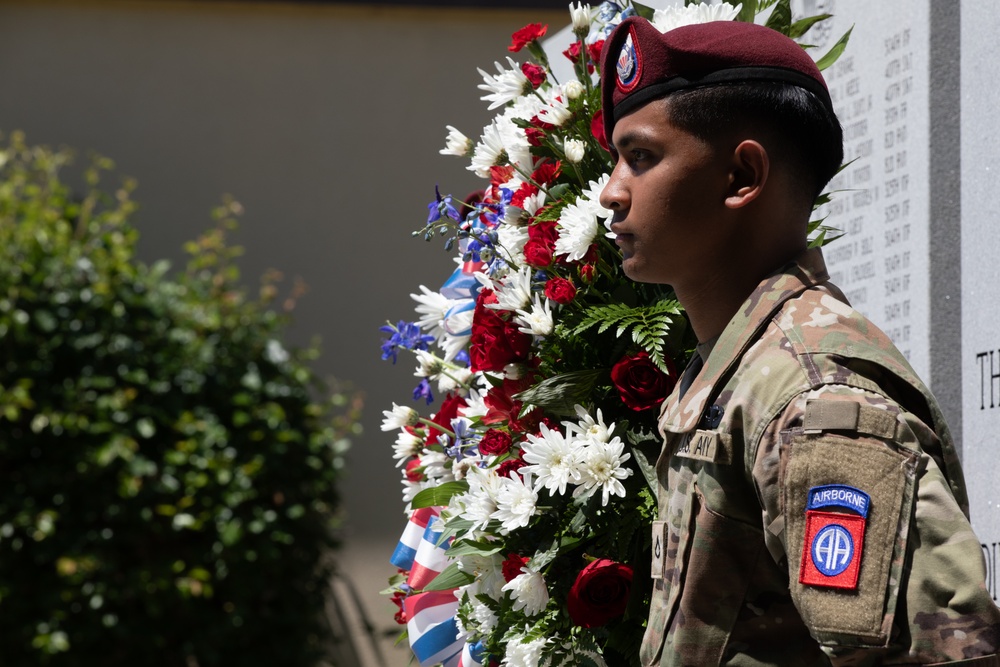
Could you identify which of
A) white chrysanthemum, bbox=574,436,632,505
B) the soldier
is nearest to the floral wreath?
white chrysanthemum, bbox=574,436,632,505

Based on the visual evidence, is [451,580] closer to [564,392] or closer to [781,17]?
[564,392]

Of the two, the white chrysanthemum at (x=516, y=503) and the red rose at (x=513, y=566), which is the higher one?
the white chrysanthemum at (x=516, y=503)

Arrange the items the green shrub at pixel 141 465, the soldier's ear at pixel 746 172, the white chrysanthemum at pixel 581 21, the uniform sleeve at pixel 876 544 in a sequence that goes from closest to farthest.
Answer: the uniform sleeve at pixel 876 544 < the soldier's ear at pixel 746 172 < the white chrysanthemum at pixel 581 21 < the green shrub at pixel 141 465

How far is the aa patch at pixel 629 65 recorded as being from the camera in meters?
1.54

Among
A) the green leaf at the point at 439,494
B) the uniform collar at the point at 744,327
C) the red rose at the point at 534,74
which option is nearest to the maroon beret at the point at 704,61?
the uniform collar at the point at 744,327

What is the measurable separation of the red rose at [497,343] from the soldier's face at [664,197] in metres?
0.64

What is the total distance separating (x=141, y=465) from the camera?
4750 mm

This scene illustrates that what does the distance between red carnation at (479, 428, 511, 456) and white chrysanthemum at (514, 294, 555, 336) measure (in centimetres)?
20

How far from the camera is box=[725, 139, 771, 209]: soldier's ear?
1410mm

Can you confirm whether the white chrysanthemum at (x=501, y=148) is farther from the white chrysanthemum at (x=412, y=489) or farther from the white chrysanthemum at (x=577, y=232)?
the white chrysanthemum at (x=412, y=489)

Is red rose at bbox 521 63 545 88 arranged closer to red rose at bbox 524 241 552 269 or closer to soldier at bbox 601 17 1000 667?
red rose at bbox 524 241 552 269

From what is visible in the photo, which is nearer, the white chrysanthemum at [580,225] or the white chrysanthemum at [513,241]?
the white chrysanthemum at [580,225]

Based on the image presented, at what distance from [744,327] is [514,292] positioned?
793 mm

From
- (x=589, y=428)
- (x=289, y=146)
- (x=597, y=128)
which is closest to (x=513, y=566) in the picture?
(x=589, y=428)
